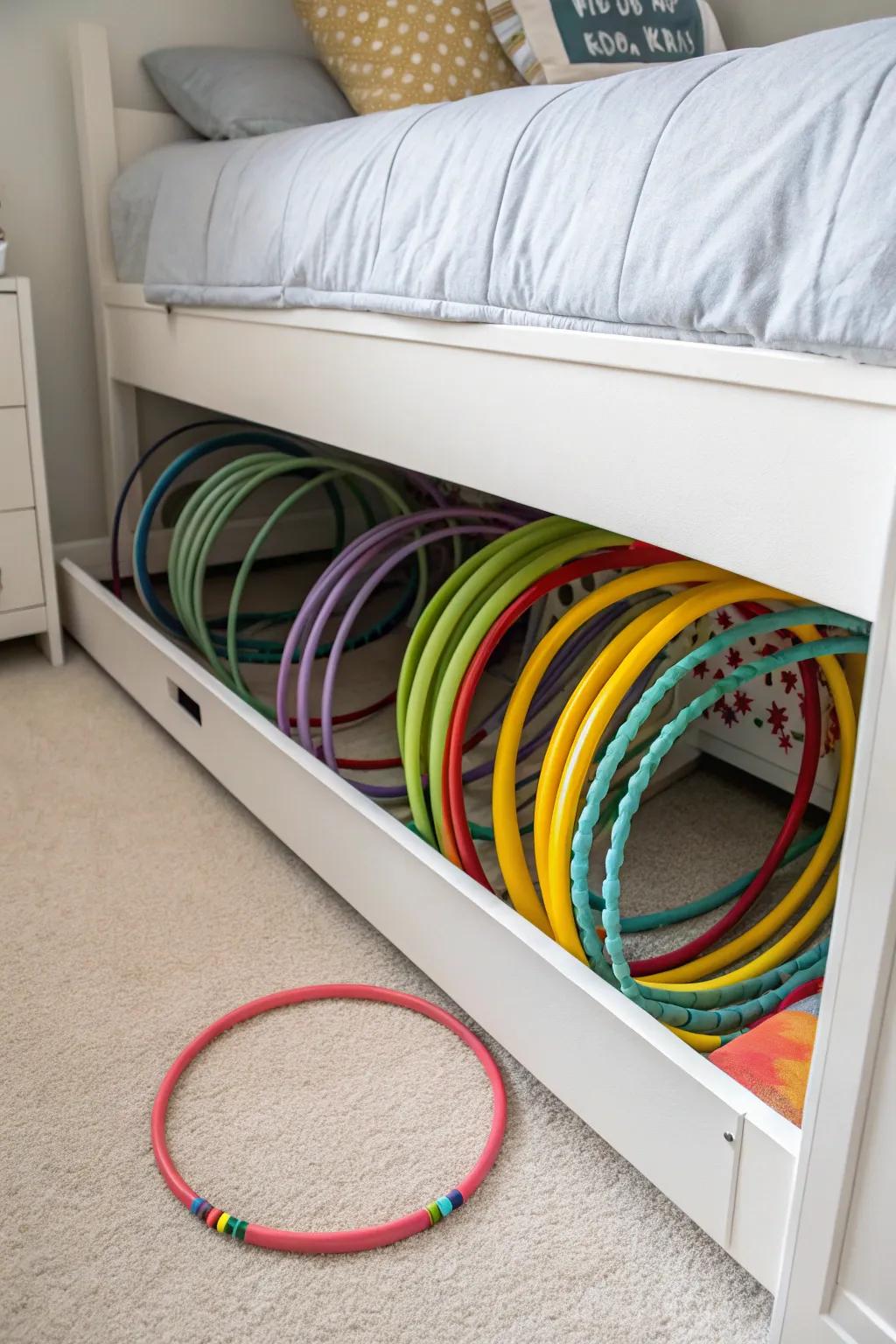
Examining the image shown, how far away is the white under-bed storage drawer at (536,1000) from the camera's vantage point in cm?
82

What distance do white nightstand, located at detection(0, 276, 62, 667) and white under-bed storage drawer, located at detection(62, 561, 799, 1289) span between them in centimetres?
53

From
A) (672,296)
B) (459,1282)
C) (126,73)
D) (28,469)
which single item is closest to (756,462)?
(672,296)

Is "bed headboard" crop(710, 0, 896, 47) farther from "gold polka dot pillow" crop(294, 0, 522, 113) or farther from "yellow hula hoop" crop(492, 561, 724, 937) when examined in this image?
"yellow hula hoop" crop(492, 561, 724, 937)

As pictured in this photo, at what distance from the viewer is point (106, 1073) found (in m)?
1.07

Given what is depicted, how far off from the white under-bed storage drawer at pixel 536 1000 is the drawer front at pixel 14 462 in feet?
1.84

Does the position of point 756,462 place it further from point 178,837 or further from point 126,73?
point 126,73

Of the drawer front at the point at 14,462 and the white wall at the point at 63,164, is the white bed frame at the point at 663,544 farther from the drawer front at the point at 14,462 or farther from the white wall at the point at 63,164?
the white wall at the point at 63,164

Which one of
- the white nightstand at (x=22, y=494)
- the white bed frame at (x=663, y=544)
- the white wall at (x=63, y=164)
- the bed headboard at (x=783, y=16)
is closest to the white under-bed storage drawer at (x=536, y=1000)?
the white bed frame at (x=663, y=544)

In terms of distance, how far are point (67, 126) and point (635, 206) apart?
164 centimetres

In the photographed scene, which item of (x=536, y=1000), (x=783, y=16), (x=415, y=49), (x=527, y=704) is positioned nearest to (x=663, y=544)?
(x=527, y=704)

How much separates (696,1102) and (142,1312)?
1.50ft

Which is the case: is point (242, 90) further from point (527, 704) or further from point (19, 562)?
point (527, 704)

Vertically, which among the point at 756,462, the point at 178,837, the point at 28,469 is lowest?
the point at 178,837

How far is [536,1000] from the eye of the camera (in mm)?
1011
